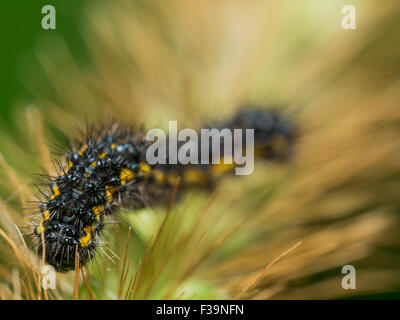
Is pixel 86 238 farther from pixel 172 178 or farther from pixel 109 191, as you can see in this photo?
pixel 172 178

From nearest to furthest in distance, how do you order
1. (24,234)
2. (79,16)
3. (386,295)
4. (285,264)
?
1. (24,234)
2. (285,264)
3. (386,295)
4. (79,16)

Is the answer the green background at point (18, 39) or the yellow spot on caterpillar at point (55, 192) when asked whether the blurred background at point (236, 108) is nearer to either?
the green background at point (18, 39)

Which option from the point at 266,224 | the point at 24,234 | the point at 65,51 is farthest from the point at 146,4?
the point at 24,234


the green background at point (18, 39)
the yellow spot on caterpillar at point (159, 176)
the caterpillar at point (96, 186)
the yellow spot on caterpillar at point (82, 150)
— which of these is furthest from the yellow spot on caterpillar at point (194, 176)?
the green background at point (18, 39)

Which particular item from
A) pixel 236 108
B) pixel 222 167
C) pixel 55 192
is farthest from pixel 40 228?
pixel 236 108

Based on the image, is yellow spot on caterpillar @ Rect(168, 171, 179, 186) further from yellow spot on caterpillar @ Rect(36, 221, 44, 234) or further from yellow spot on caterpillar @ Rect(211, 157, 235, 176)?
yellow spot on caterpillar @ Rect(36, 221, 44, 234)
